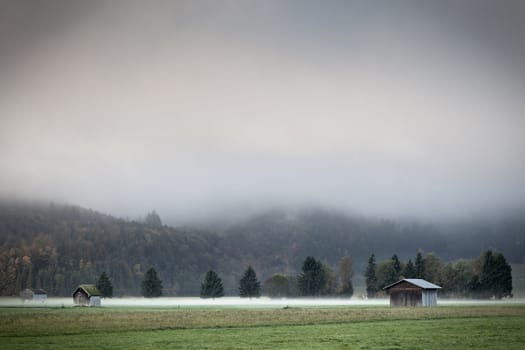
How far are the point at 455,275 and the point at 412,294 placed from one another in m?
56.7

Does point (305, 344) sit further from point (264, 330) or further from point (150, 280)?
point (150, 280)

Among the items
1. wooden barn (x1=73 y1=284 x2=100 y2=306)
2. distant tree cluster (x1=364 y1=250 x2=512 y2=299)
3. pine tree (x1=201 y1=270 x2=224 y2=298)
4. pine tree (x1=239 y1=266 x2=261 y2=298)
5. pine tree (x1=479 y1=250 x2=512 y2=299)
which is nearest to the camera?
wooden barn (x1=73 y1=284 x2=100 y2=306)

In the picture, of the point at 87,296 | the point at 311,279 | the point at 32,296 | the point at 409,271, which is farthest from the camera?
the point at 311,279

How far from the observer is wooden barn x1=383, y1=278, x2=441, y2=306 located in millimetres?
124125

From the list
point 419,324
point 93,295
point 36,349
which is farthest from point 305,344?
point 93,295

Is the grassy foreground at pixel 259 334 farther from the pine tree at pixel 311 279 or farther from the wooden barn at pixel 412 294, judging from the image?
the pine tree at pixel 311 279

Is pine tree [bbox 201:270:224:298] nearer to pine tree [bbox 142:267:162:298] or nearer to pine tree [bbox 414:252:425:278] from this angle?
pine tree [bbox 142:267:162:298]

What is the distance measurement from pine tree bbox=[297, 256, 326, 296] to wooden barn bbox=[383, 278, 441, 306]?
49.8 metres

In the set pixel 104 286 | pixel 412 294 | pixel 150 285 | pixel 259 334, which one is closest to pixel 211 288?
pixel 150 285

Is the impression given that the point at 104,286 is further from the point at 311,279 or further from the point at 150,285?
the point at 311,279

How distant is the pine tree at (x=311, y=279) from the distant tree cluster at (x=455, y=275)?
15.1 m

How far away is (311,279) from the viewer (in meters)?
178

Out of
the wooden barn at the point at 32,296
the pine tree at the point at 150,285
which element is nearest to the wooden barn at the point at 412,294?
the pine tree at the point at 150,285

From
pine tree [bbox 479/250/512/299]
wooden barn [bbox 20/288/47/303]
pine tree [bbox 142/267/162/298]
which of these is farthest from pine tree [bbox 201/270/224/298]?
pine tree [bbox 479/250/512/299]
